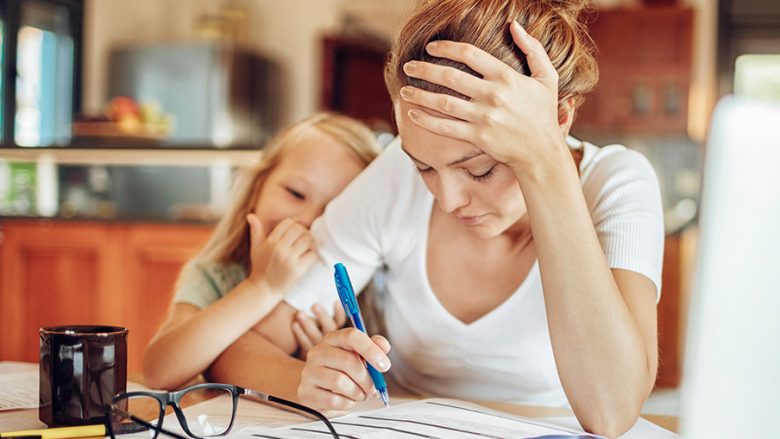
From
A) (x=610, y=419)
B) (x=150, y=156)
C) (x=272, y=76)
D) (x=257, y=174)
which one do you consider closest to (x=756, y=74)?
(x=272, y=76)

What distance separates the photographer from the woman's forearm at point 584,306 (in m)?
0.87

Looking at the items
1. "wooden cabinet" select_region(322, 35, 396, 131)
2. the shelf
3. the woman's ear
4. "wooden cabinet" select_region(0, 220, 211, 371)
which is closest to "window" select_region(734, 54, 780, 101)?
"wooden cabinet" select_region(322, 35, 396, 131)

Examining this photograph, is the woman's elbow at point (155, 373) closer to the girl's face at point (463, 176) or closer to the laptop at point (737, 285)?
the girl's face at point (463, 176)

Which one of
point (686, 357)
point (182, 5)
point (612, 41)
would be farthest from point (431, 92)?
point (182, 5)

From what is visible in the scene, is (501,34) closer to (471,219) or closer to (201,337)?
(471,219)

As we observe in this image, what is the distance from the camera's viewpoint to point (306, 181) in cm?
129

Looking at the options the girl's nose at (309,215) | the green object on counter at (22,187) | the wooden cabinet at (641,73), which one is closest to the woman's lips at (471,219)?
the girl's nose at (309,215)

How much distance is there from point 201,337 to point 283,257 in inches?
5.3

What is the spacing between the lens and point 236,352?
1078mm

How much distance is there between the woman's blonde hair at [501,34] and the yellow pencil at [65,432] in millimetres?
450

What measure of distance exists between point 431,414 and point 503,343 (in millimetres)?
233

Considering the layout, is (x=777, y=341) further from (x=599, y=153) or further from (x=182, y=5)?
(x=182, y=5)

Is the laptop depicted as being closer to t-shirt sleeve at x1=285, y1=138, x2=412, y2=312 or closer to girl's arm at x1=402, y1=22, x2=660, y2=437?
girl's arm at x1=402, y1=22, x2=660, y2=437

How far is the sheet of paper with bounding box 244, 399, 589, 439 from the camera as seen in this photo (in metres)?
0.79
